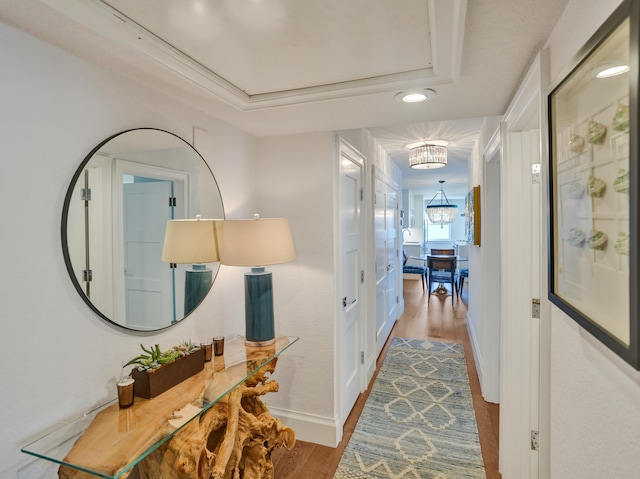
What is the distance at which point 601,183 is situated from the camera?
723 mm

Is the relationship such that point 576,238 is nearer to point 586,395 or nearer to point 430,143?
point 586,395

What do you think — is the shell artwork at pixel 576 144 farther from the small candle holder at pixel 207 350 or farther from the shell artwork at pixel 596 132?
the small candle holder at pixel 207 350

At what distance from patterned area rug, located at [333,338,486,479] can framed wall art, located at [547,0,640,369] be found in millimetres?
1679

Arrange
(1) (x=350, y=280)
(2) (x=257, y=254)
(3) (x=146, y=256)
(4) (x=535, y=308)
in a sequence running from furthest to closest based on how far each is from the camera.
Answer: (1) (x=350, y=280)
(4) (x=535, y=308)
(2) (x=257, y=254)
(3) (x=146, y=256)

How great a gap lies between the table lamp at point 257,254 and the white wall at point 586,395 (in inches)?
45.4

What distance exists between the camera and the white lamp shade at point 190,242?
62.6 inches

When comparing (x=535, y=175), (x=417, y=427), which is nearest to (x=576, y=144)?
(x=535, y=175)

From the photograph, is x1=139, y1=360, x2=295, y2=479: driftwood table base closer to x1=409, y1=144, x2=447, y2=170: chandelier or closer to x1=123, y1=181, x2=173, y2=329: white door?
x1=123, y1=181, x2=173, y2=329: white door

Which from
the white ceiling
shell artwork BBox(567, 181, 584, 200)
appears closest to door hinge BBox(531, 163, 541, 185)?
the white ceiling

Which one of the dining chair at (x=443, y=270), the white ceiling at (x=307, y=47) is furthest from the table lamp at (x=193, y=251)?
the dining chair at (x=443, y=270)

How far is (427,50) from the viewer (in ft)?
4.18

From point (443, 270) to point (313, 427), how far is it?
5.01m

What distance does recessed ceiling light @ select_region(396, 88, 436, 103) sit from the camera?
5.21 ft

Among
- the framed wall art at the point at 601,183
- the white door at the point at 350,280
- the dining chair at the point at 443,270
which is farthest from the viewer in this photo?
the dining chair at the point at 443,270
